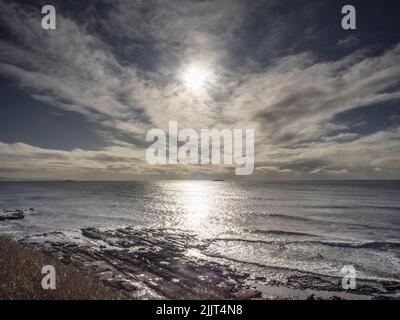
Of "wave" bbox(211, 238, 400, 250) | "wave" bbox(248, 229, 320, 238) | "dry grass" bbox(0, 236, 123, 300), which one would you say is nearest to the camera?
"dry grass" bbox(0, 236, 123, 300)

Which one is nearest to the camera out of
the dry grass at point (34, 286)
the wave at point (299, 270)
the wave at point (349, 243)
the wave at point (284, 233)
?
the dry grass at point (34, 286)

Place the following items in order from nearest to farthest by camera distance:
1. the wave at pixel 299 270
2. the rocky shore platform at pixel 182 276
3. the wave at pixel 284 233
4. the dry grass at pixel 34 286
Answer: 1. the dry grass at pixel 34 286
2. the rocky shore platform at pixel 182 276
3. the wave at pixel 299 270
4. the wave at pixel 284 233

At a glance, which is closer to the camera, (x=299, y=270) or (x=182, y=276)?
(x=182, y=276)

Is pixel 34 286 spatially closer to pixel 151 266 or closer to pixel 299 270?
pixel 151 266

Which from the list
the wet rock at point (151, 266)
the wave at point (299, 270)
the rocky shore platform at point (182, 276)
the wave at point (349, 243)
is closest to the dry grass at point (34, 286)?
the rocky shore platform at point (182, 276)

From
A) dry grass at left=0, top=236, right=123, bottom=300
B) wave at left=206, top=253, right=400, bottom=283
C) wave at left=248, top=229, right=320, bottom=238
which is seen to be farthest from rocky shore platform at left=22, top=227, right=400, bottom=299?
wave at left=248, top=229, right=320, bottom=238

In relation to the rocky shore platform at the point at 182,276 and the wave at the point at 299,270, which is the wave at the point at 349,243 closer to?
the rocky shore platform at the point at 182,276

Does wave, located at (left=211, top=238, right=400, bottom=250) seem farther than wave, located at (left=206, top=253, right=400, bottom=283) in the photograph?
Yes

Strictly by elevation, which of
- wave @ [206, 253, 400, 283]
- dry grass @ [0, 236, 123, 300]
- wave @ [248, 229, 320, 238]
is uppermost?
dry grass @ [0, 236, 123, 300]

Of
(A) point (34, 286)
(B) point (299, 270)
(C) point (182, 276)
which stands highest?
(A) point (34, 286)

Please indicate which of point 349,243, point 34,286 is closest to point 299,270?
point 349,243

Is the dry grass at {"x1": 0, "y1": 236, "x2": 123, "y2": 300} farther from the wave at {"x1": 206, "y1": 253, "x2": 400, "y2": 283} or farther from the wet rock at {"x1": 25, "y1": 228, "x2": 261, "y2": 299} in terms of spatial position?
the wave at {"x1": 206, "y1": 253, "x2": 400, "y2": 283}
